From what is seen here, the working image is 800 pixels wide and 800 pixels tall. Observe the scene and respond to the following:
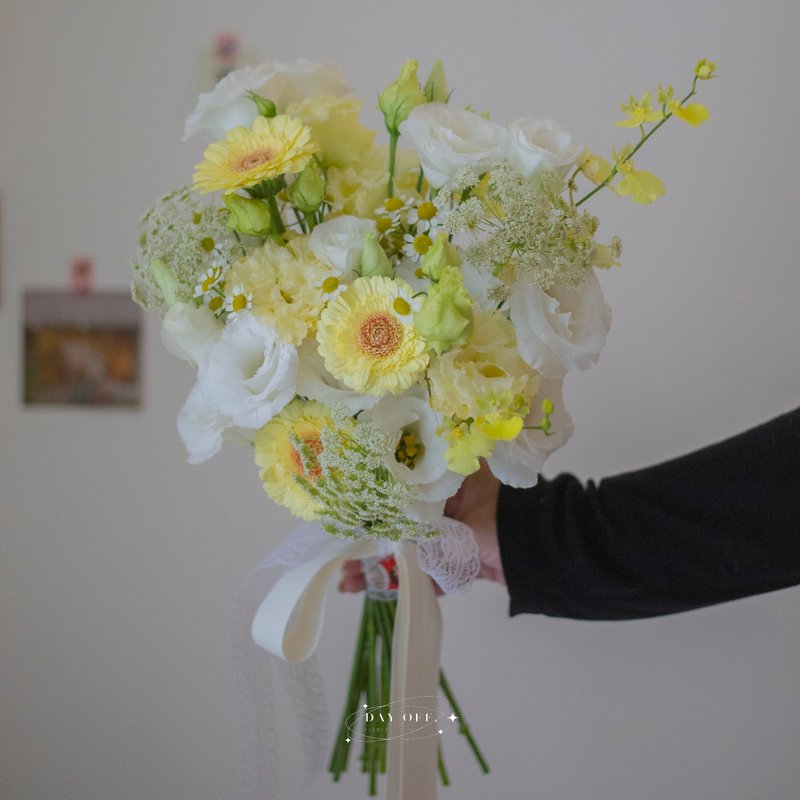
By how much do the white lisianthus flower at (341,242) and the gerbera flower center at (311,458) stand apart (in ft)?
0.47

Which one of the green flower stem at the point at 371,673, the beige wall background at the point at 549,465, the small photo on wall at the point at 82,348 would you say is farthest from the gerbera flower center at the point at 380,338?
the small photo on wall at the point at 82,348

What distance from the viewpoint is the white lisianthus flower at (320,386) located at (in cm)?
70

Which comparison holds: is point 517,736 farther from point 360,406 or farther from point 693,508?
point 360,406

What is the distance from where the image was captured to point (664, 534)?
2.97 feet

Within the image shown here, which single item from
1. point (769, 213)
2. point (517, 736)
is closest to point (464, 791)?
point (517, 736)

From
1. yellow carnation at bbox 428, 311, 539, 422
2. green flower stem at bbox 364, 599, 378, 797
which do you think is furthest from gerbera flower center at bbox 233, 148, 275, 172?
green flower stem at bbox 364, 599, 378, 797

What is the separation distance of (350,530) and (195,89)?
831 mm

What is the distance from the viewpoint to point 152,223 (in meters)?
0.79

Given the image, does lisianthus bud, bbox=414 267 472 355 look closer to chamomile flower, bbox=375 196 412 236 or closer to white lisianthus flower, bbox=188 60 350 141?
chamomile flower, bbox=375 196 412 236

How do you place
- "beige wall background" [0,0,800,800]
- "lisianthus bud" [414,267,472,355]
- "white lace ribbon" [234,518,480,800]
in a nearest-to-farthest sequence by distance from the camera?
"lisianthus bud" [414,267,472,355] → "white lace ribbon" [234,518,480,800] → "beige wall background" [0,0,800,800]

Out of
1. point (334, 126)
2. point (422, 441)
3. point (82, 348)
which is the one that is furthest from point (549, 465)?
point (82, 348)

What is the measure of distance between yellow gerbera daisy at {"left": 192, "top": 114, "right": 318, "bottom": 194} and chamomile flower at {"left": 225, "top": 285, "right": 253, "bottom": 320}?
8 centimetres

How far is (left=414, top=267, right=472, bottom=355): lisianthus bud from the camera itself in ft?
2.04

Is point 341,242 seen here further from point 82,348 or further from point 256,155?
point 82,348
